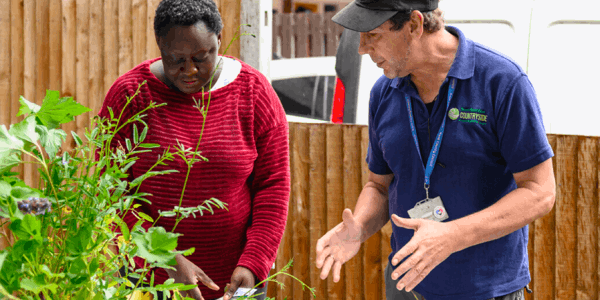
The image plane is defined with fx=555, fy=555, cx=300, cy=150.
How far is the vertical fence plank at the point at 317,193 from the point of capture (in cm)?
289

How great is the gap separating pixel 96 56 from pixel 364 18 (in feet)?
7.73

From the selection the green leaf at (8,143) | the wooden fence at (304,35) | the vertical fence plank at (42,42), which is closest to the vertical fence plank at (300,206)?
the vertical fence plank at (42,42)

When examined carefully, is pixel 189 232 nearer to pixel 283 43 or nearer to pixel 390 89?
pixel 390 89

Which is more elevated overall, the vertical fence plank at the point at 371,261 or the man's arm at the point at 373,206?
the man's arm at the point at 373,206

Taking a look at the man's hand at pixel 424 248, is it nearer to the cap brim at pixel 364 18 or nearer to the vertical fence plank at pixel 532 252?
the cap brim at pixel 364 18

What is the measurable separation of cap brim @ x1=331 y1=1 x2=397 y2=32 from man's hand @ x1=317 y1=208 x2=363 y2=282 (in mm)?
481

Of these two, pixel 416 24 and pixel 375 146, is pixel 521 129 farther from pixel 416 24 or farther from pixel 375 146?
pixel 375 146

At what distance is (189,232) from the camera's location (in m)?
1.57

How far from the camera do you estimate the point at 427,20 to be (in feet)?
4.84

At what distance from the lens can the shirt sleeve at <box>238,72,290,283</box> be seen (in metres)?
1.60

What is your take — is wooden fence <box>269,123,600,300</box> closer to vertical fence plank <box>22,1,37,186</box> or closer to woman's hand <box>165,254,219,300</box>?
woman's hand <box>165,254,219,300</box>

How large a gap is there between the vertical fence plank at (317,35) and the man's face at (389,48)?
11912 mm

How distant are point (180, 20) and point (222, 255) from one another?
68cm

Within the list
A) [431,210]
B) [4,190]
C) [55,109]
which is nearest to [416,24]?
[431,210]
